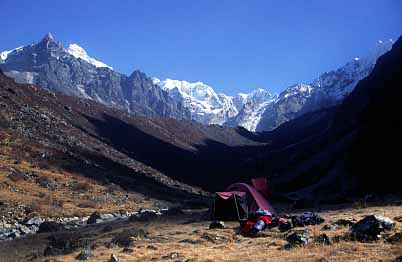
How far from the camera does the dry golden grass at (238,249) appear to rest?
15.2m

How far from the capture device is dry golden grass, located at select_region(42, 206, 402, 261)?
15.2 m

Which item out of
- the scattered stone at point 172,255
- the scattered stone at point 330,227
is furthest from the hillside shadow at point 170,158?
the scattered stone at point 172,255

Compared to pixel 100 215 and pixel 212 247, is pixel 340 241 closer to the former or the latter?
pixel 212 247

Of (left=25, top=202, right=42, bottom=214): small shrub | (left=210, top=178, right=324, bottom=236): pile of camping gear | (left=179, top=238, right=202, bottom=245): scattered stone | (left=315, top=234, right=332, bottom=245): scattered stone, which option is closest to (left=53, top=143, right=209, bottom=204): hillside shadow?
(left=25, top=202, right=42, bottom=214): small shrub

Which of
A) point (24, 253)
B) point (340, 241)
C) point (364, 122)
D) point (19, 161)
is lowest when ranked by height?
point (24, 253)

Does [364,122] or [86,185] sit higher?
[364,122]

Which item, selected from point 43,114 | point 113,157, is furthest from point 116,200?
point 43,114

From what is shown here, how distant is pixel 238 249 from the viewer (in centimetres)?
1947

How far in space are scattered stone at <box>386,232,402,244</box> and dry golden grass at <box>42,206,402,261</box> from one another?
295mm

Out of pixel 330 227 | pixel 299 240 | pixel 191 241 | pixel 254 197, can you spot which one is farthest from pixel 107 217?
pixel 299 240

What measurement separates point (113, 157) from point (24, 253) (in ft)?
229

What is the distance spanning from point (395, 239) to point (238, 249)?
20.6 ft

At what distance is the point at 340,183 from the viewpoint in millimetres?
57094

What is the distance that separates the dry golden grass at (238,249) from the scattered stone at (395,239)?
0.97 ft
